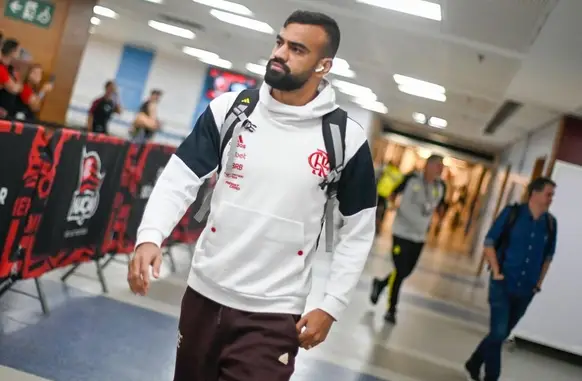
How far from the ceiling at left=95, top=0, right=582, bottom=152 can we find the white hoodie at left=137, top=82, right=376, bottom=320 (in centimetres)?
405

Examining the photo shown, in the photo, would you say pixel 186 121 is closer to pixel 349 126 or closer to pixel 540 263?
pixel 540 263

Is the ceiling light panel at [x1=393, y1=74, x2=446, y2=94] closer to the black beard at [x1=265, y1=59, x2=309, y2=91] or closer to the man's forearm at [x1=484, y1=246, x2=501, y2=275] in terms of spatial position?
the man's forearm at [x1=484, y1=246, x2=501, y2=275]

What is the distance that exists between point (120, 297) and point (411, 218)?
3019 millimetres

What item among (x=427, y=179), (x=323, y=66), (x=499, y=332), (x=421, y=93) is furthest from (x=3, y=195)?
(x=421, y=93)

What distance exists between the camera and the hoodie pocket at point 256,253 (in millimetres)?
2217

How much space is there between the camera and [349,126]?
2334 millimetres

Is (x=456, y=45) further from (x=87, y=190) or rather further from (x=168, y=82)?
(x=168, y=82)

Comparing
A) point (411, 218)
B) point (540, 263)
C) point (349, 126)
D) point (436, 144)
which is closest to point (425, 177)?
point (411, 218)

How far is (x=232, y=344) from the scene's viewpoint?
221 centimetres

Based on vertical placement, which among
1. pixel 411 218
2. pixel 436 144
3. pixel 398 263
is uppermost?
pixel 436 144

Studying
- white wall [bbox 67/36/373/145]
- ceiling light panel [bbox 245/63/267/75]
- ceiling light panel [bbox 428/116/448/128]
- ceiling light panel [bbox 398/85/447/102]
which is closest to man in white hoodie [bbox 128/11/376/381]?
ceiling light panel [bbox 398/85/447/102]

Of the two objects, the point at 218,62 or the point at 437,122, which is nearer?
the point at 218,62

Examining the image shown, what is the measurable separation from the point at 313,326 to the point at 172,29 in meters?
14.3

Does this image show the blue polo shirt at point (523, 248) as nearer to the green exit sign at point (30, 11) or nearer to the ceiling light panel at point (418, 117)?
the green exit sign at point (30, 11)
